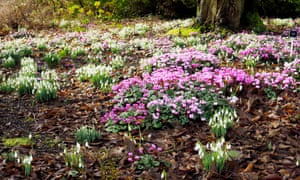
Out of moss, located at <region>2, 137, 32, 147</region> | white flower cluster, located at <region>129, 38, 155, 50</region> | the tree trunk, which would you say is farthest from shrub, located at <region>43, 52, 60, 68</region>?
the tree trunk

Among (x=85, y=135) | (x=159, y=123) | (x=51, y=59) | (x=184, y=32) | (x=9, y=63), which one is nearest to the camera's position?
(x=85, y=135)

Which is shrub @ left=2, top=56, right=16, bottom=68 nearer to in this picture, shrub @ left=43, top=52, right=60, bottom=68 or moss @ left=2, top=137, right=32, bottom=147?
shrub @ left=43, top=52, right=60, bottom=68

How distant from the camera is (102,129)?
4117 millimetres

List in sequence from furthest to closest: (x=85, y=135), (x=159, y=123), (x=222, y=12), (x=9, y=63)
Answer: (x=222, y=12) → (x=9, y=63) → (x=159, y=123) → (x=85, y=135)

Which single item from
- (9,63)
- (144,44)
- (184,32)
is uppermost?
(184,32)

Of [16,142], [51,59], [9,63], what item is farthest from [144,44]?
[16,142]

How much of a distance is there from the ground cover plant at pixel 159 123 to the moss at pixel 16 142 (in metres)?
0.04

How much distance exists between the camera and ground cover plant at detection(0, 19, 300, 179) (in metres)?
3.16

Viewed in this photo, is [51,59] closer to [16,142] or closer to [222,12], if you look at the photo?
[16,142]

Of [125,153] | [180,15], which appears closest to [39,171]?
[125,153]

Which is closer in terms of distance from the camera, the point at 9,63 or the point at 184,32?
the point at 9,63

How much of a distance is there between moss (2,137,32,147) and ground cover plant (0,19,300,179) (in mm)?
42

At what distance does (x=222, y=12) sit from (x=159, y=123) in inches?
250

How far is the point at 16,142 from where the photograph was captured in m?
3.77
